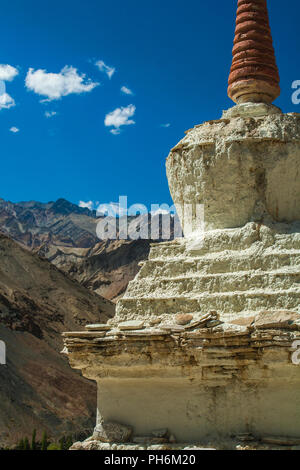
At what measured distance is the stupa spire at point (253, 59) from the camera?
1445cm

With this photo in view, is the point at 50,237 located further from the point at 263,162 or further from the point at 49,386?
the point at 263,162

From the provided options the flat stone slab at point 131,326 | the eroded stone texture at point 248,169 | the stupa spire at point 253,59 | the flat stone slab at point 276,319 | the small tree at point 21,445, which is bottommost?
the small tree at point 21,445

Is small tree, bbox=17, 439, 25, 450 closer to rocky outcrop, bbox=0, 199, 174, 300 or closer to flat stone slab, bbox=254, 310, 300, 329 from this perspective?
flat stone slab, bbox=254, 310, 300, 329

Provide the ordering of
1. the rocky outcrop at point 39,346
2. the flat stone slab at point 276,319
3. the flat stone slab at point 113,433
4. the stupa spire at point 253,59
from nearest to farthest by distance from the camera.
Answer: the flat stone slab at point 276,319, the flat stone slab at point 113,433, the stupa spire at point 253,59, the rocky outcrop at point 39,346

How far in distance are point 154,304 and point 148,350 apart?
1209mm

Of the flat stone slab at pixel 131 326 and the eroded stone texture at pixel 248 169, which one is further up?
the eroded stone texture at pixel 248 169

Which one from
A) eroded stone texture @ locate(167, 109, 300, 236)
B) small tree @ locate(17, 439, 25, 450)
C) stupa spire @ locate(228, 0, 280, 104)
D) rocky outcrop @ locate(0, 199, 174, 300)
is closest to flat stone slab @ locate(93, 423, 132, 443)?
eroded stone texture @ locate(167, 109, 300, 236)

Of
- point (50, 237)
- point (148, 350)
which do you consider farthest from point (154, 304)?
point (50, 237)

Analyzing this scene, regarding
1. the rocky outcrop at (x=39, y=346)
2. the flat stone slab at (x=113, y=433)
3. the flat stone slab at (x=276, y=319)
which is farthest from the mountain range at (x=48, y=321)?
the flat stone slab at (x=276, y=319)

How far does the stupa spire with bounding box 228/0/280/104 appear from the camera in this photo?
47.4 feet

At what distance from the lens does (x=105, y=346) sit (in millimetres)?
11562

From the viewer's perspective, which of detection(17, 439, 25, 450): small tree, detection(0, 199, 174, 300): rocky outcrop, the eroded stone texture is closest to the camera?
the eroded stone texture

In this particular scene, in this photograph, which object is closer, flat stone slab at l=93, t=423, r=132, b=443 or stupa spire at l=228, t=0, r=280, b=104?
flat stone slab at l=93, t=423, r=132, b=443

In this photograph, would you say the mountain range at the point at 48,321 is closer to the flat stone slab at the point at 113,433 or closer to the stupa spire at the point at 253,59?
the flat stone slab at the point at 113,433
